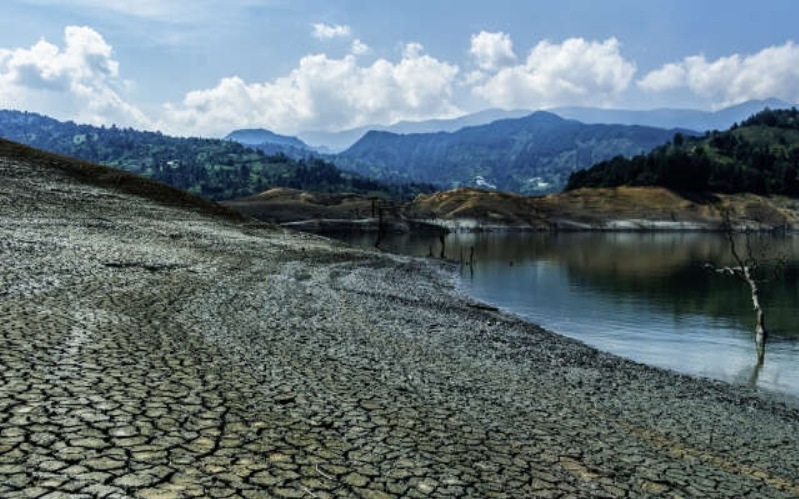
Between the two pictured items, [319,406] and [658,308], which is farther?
[658,308]

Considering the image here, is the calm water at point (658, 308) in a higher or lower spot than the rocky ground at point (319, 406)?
lower

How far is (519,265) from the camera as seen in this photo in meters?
99.2

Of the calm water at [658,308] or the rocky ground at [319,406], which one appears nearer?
the rocky ground at [319,406]

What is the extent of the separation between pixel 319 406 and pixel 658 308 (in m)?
49.6

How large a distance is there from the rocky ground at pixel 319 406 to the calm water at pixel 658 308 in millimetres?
6711

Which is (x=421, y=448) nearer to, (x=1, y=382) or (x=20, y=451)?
(x=20, y=451)

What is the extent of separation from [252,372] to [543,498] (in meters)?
→ 9.47

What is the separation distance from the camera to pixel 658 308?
56.3m

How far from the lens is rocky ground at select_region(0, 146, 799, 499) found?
10.4 meters

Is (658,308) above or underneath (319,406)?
underneath

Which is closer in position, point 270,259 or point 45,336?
point 45,336

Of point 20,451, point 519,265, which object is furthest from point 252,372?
point 519,265

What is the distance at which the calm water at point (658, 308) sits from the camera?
119 ft

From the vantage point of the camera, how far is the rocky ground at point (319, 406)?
10.4m
